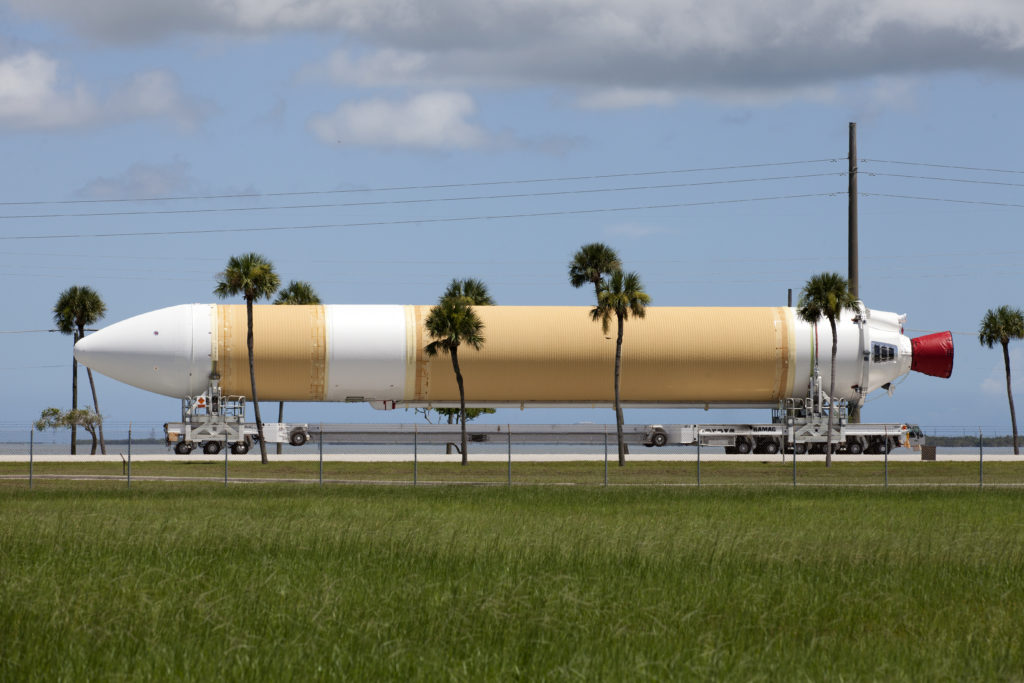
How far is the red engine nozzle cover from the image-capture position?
61844 millimetres

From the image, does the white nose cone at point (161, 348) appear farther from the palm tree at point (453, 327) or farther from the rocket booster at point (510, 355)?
the palm tree at point (453, 327)

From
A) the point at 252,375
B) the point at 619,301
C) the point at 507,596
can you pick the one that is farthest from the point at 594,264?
the point at 507,596

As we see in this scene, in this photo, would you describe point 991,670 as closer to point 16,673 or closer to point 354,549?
point 16,673

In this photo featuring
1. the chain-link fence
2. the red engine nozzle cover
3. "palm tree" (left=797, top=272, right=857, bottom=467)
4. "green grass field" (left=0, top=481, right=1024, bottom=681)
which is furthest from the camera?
the red engine nozzle cover

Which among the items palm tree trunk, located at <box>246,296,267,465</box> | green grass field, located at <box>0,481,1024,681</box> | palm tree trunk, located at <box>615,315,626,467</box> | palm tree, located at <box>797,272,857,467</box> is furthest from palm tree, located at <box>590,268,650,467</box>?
green grass field, located at <box>0,481,1024,681</box>

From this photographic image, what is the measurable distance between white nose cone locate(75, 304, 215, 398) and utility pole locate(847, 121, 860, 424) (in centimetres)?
3182

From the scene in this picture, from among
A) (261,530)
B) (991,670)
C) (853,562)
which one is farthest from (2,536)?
(991,670)

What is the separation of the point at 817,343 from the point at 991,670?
162ft

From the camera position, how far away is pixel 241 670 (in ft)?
36.1

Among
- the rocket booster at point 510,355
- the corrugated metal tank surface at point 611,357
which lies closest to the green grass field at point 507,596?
the rocket booster at point 510,355

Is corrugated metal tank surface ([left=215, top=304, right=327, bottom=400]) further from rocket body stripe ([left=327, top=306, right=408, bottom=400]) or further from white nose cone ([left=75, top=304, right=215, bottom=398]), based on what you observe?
white nose cone ([left=75, top=304, right=215, bottom=398])

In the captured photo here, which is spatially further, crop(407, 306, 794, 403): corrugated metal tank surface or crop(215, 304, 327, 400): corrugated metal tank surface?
crop(407, 306, 794, 403): corrugated metal tank surface

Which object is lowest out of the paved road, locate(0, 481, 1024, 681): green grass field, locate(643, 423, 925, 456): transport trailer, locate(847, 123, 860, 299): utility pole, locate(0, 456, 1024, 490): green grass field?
the paved road

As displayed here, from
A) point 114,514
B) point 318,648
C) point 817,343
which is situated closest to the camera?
point 318,648
